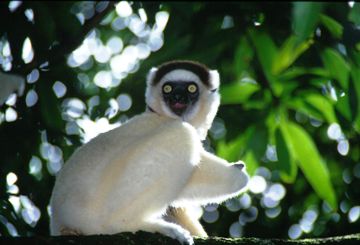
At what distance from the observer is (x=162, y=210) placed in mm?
3920

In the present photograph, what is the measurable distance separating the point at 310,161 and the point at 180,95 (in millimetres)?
2026

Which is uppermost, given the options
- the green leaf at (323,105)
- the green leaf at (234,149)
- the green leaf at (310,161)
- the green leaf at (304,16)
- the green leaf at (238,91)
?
the green leaf at (304,16)

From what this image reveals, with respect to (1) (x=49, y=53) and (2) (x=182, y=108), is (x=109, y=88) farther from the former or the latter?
(1) (x=49, y=53)

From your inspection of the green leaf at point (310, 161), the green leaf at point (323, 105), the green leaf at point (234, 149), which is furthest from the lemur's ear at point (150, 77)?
the green leaf at point (323, 105)

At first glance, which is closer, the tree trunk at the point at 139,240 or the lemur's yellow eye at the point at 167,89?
the tree trunk at the point at 139,240

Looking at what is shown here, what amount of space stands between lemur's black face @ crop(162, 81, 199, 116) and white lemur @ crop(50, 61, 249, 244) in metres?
0.63

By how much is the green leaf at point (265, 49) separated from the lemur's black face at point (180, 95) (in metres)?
1.97

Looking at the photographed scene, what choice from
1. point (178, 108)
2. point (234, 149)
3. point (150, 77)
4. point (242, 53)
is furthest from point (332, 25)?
point (150, 77)

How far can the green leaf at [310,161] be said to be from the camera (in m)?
3.63

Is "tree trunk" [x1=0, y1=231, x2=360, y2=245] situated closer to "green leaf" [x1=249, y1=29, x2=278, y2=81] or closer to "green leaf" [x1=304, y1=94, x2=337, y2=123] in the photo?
"green leaf" [x1=304, y1=94, x2=337, y2=123]

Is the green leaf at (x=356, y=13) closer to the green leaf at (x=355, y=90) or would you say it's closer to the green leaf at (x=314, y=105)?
the green leaf at (x=355, y=90)

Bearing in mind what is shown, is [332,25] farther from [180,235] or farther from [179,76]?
[179,76]

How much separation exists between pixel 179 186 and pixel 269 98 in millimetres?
900

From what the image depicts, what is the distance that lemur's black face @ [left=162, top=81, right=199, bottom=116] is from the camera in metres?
5.38
